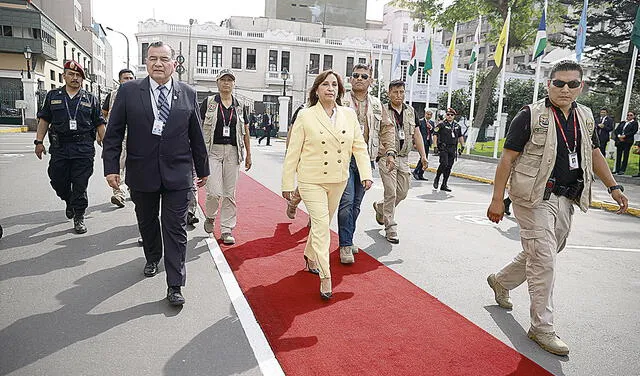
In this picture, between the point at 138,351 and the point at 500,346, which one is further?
the point at 500,346

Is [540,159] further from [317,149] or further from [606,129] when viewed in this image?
[606,129]

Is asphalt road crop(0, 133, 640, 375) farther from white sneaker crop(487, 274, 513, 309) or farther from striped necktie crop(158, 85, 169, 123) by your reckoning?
striped necktie crop(158, 85, 169, 123)

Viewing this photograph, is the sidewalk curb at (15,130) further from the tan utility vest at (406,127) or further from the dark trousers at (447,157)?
the tan utility vest at (406,127)

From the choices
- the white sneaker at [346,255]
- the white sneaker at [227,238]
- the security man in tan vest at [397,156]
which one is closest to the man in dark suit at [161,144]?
the white sneaker at [227,238]

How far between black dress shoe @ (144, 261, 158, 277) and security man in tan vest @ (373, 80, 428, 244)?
314 centimetres

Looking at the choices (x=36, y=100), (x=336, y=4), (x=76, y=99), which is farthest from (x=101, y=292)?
(x=336, y=4)

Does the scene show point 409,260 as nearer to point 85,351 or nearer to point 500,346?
point 500,346

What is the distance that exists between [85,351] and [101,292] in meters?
1.20

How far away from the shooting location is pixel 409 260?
586 cm

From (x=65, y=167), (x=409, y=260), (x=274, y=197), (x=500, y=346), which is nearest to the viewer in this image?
(x=500, y=346)

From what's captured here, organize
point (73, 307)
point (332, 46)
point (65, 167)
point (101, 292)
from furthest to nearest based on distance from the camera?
point (332, 46) < point (65, 167) < point (101, 292) < point (73, 307)

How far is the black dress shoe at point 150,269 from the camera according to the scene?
4891 millimetres

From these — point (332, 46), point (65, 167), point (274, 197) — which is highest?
point (332, 46)

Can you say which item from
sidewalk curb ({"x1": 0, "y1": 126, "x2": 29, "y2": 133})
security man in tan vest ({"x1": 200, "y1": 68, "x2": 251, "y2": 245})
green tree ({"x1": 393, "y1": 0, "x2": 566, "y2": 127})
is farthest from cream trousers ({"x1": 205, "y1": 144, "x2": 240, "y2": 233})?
sidewalk curb ({"x1": 0, "y1": 126, "x2": 29, "y2": 133})
